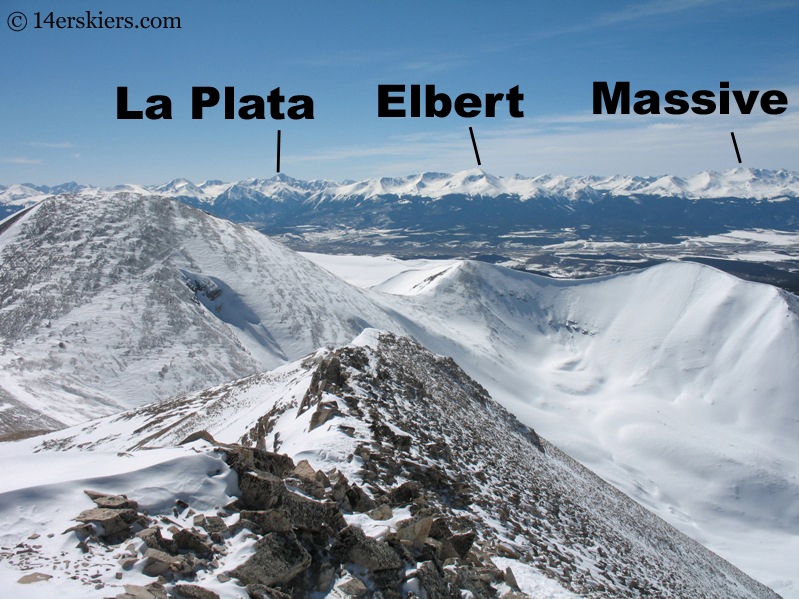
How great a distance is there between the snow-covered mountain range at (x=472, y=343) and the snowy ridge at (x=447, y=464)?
1149 inches

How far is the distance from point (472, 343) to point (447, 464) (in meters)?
93.4

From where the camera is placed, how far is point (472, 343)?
11112cm

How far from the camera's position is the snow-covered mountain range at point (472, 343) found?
65000mm

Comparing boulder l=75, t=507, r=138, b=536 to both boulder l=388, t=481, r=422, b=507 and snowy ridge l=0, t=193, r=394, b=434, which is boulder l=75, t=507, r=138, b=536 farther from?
snowy ridge l=0, t=193, r=394, b=434

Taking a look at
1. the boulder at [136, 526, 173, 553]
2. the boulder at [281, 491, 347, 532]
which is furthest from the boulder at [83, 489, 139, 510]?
the boulder at [281, 491, 347, 532]

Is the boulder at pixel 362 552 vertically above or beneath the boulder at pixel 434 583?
above

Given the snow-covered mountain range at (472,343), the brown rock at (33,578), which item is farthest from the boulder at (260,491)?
the snow-covered mountain range at (472,343)

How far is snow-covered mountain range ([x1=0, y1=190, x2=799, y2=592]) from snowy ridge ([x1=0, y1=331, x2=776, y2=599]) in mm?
29190

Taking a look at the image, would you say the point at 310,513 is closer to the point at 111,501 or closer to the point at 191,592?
the point at 191,592

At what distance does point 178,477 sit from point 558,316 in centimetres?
13988

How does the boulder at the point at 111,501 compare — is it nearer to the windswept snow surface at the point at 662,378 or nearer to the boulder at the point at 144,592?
the boulder at the point at 144,592

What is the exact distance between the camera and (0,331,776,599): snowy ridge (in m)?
14.8

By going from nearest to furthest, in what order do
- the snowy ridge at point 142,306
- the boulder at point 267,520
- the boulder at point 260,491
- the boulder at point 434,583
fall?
the boulder at point 267,520 < the boulder at point 434,583 < the boulder at point 260,491 < the snowy ridge at point 142,306

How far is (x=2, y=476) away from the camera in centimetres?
1012
